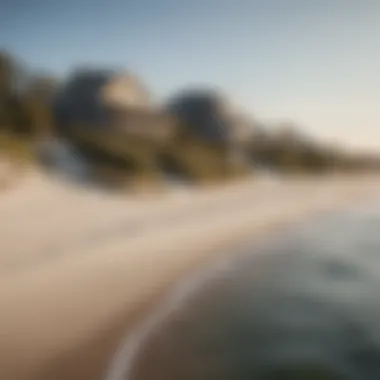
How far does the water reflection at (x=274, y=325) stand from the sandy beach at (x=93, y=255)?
16cm

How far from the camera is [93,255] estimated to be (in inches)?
115

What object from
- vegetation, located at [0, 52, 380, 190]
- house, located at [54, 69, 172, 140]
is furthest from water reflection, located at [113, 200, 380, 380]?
house, located at [54, 69, 172, 140]

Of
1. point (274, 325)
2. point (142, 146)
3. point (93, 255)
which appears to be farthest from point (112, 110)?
point (274, 325)

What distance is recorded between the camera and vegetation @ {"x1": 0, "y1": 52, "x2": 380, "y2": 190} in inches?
126

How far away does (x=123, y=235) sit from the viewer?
3301 millimetres

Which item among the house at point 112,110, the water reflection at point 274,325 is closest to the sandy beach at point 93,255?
the water reflection at point 274,325

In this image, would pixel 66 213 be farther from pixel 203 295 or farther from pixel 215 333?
pixel 215 333

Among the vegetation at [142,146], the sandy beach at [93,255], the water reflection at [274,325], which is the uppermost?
the vegetation at [142,146]

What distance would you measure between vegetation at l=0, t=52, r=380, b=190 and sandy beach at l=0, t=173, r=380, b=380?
16cm

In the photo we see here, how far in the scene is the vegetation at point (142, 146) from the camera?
3193mm

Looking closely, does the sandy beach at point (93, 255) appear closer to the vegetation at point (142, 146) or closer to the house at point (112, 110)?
the vegetation at point (142, 146)

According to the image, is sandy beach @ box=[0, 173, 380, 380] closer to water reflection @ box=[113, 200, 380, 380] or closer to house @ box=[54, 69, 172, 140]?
water reflection @ box=[113, 200, 380, 380]

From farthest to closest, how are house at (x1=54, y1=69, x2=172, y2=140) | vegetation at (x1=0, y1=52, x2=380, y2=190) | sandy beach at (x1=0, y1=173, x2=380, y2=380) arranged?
vegetation at (x1=0, y1=52, x2=380, y2=190), house at (x1=54, y1=69, x2=172, y2=140), sandy beach at (x1=0, y1=173, x2=380, y2=380)

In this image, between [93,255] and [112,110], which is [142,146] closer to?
[112,110]
